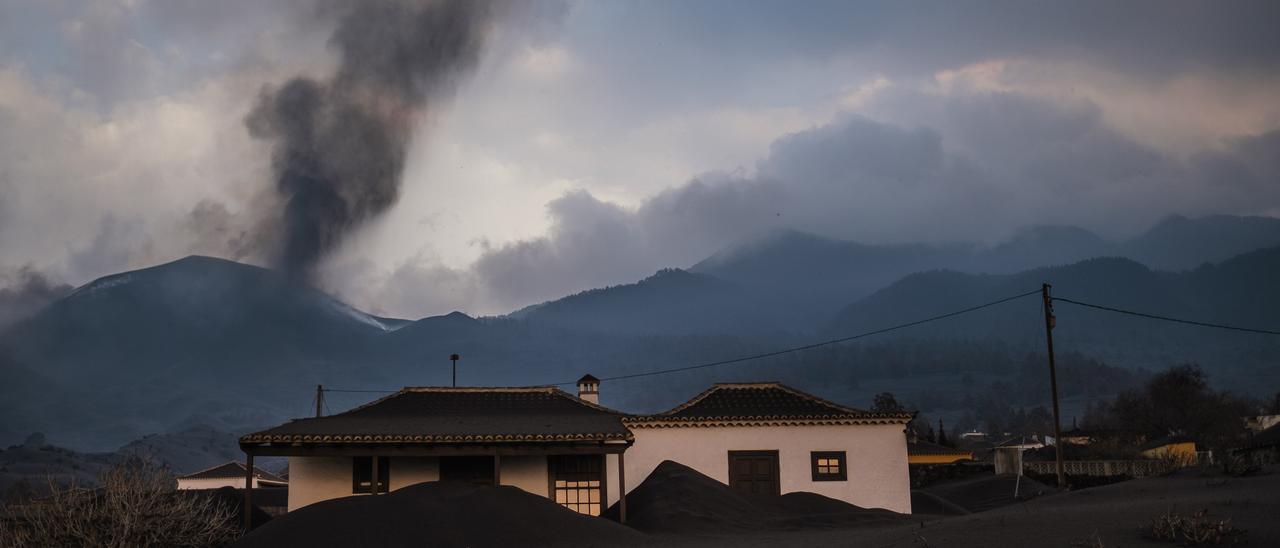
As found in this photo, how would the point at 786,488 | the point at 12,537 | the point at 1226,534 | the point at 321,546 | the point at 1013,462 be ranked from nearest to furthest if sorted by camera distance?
the point at 1226,534, the point at 12,537, the point at 321,546, the point at 786,488, the point at 1013,462

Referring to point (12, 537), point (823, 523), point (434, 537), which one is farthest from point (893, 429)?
point (12, 537)

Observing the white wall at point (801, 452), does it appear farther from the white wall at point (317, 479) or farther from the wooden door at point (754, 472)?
the white wall at point (317, 479)

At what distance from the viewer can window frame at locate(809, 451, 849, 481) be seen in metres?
32.4

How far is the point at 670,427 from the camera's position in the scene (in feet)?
107

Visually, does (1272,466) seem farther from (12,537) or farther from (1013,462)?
(1013,462)

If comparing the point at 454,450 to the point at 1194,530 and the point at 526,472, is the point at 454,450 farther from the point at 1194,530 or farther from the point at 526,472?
the point at 1194,530

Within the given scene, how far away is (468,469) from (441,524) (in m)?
7.12

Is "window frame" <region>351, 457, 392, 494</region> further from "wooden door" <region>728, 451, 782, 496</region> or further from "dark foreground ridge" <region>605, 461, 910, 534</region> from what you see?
"wooden door" <region>728, 451, 782, 496</region>

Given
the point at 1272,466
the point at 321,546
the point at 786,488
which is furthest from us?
the point at 786,488

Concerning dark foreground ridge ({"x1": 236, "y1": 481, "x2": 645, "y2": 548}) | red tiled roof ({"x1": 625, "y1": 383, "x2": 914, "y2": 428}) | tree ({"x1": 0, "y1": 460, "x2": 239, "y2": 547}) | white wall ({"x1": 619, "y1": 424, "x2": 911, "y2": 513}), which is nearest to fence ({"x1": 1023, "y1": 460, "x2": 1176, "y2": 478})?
white wall ({"x1": 619, "y1": 424, "x2": 911, "y2": 513})

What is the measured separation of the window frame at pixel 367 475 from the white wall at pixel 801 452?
22.7ft

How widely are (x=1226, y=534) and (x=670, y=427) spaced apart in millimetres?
19353

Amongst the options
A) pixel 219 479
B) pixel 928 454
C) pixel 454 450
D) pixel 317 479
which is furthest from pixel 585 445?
pixel 219 479

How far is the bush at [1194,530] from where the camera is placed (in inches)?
583
